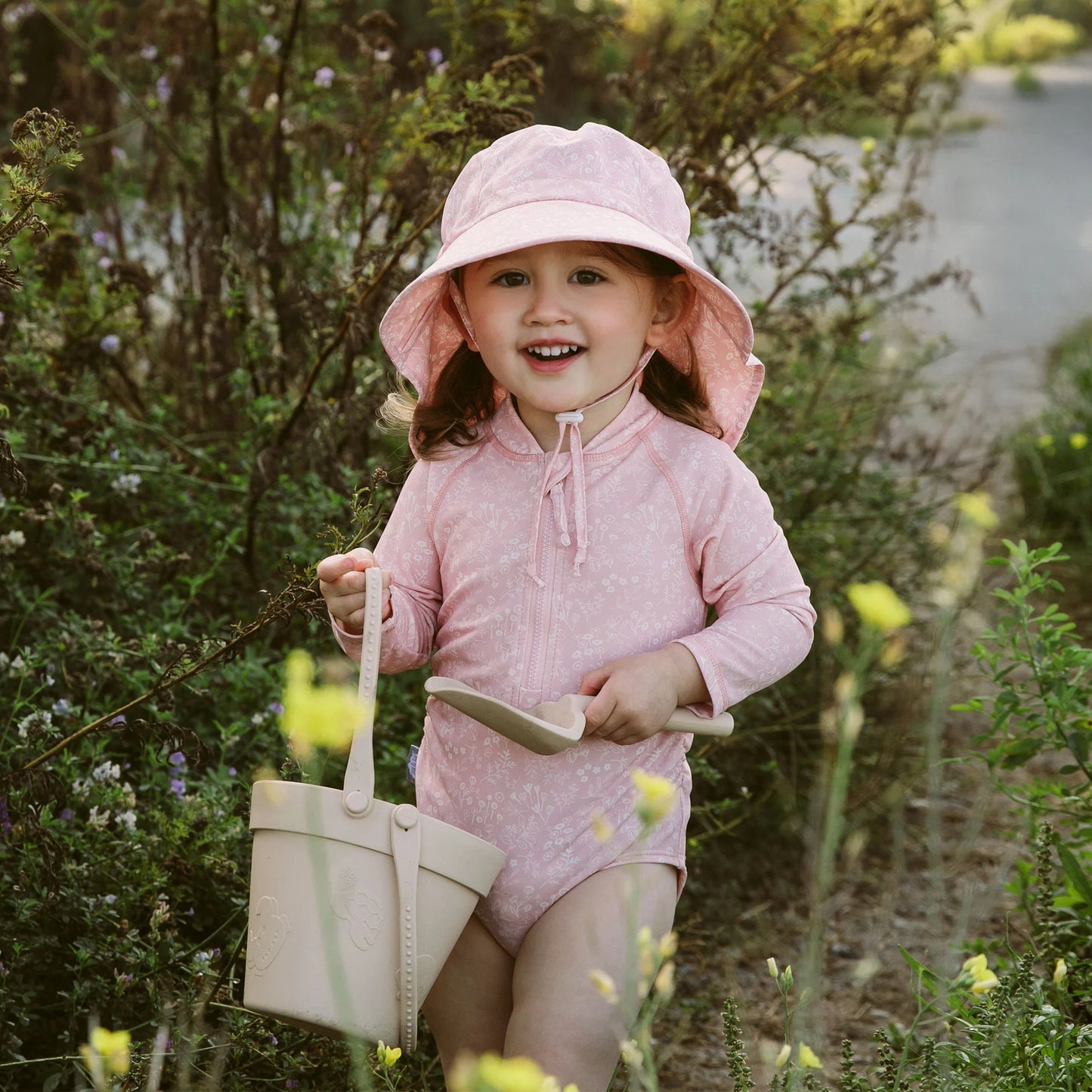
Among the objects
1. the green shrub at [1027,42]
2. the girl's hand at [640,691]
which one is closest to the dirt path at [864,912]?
the girl's hand at [640,691]

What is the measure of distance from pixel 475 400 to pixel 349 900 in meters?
0.86

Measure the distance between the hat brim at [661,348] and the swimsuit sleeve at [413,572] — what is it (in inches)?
8.7

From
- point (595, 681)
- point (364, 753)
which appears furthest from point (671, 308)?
point (364, 753)

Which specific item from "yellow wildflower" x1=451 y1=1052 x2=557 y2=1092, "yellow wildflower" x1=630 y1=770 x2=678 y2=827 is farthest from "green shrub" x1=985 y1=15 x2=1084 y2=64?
"yellow wildflower" x1=451 y1=1052 x2=557 y2=1092

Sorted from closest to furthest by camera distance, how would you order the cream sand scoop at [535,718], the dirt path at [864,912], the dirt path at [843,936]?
the cream sand scoop at [535,718] < the dirt path at [864,912] < the dirt path at [843,936]

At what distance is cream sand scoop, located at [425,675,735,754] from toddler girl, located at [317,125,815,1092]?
0.11 ft

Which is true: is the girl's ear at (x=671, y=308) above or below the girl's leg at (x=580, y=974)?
above

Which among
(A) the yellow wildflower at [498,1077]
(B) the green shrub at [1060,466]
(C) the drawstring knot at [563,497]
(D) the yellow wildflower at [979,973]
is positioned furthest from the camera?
(B) the green shrub at [1060,466]

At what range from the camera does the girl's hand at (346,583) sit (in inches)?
72.4

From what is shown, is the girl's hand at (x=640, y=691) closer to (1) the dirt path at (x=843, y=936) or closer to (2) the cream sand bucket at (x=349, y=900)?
(2) the cream sand bucket at (x=349, y=900)

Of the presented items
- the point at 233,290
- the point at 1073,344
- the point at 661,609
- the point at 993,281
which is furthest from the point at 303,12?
the point at 993,281

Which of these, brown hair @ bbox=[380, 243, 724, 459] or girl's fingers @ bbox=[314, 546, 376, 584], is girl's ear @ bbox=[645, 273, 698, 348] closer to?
brown hair @ bbox=[380, 243, 724, 459]

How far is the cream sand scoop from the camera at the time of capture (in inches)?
68.3

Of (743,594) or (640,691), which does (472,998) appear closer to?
(640,691)
